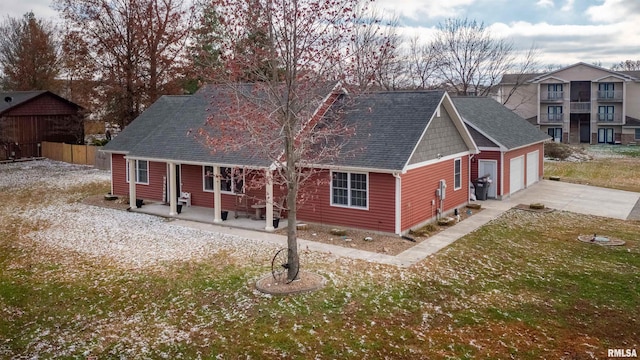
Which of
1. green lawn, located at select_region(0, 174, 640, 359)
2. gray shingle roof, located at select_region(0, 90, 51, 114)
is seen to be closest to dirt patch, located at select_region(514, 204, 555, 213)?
green lawn, located at select_region(0, 174, 640, 359)

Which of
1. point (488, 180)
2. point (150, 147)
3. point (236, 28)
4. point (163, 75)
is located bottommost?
point (488, 180)

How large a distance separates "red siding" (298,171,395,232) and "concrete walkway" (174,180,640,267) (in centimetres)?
169

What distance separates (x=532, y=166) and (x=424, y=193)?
521 inches

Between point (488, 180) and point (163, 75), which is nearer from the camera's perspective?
point (488, 180)

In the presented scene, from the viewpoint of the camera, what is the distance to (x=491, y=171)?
25.3 metres

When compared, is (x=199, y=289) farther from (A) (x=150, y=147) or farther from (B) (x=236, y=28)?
(A) (x=150, y=147)

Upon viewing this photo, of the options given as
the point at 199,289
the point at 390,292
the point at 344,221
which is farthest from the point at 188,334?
the point at 344,221

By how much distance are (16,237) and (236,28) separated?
11.8 m

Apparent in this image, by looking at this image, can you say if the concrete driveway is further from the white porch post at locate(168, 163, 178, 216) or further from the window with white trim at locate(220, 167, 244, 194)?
the white porch post at locate(168, 163, 178, 216)

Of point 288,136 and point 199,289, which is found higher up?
point 288,136

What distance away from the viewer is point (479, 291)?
1252 centimetres

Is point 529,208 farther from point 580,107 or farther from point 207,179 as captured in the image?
point 580,107

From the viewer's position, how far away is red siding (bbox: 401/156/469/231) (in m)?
18.3

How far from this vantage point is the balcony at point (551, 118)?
192ft
